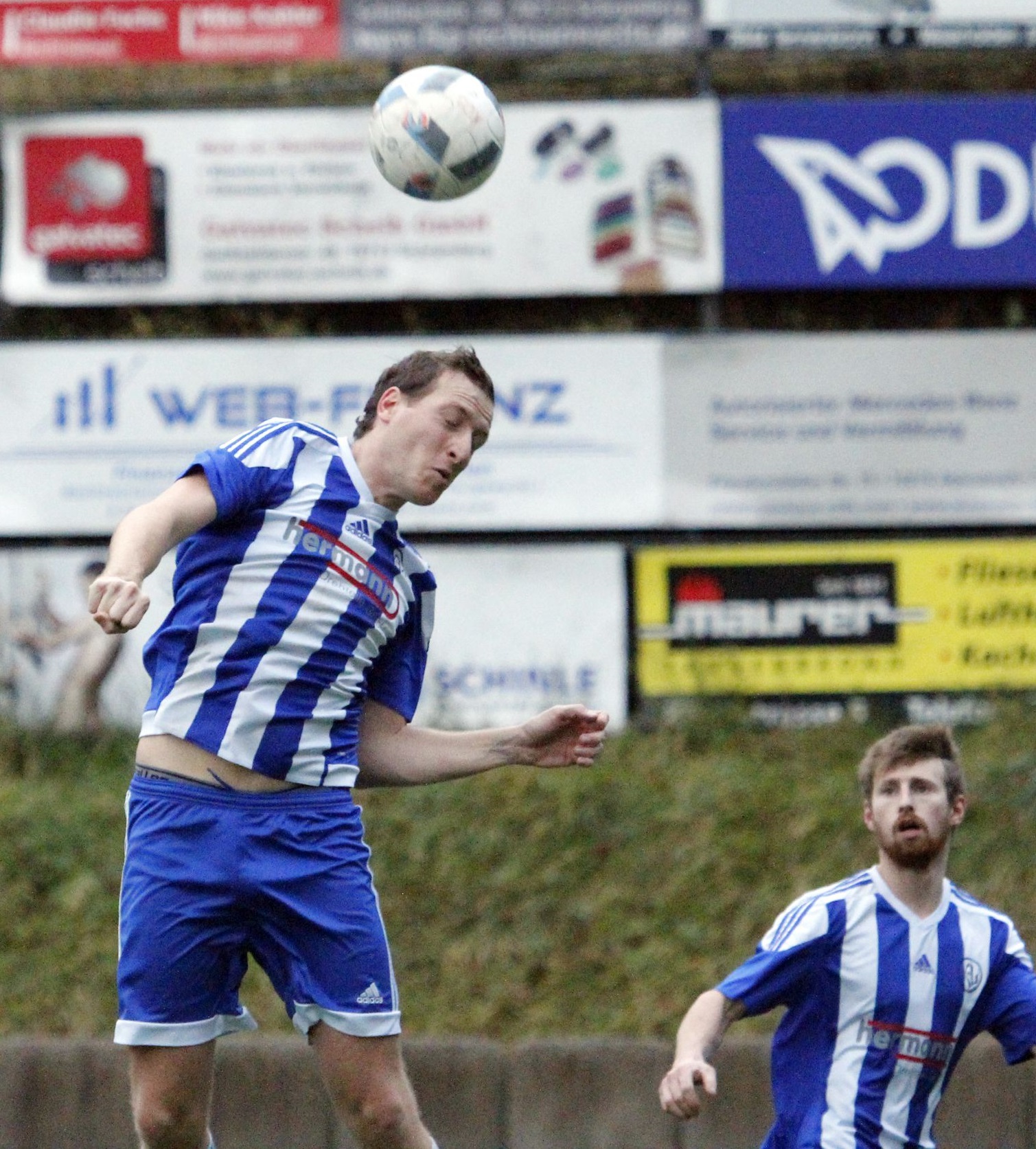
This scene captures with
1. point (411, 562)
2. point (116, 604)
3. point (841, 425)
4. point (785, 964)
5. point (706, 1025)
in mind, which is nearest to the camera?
point (116, 604)

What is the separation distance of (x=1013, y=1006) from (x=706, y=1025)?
2.61 feet

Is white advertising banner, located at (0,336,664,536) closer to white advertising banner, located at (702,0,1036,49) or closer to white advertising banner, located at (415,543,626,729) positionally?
white advertising banner, located at (415,543,626,729)

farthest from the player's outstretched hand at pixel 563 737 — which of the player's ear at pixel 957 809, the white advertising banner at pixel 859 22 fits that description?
the white advertising banner at pixel 859 22

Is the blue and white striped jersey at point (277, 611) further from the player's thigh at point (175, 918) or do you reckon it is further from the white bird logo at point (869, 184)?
the white bird logo at point (869, 184)

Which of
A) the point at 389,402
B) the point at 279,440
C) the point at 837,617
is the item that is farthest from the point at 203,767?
the point at 837,617

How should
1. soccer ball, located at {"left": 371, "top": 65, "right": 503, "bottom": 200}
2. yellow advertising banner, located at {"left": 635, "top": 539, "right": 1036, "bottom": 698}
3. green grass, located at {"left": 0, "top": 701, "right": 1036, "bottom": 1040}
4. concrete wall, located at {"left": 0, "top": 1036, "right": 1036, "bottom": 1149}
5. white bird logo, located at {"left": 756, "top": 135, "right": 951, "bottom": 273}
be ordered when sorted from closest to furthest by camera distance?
soccer ball, located at {"left": 371, "top": 65, "right": 503, "bottom": 200} < concrete wall, located at {"left": 0, "top": 1036, "right": 1036, "bottom": 1149} < green grass, located at {"left": 0, "top": 701, "right": 1036, "bottom": 1040} < yellow advertising banner, located at {"left": 635, "top": 539, "right": 1036, "bottom": 698} < white bird logo, located at {"left": 756, "top": 135, "right": 951, "bottom": 273}

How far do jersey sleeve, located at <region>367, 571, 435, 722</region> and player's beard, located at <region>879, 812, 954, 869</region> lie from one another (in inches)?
41.9

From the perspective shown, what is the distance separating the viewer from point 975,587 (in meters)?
9.09

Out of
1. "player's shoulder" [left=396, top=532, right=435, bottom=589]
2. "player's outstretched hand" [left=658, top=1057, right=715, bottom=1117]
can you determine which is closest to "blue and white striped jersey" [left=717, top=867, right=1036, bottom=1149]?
"player's outstretched hand" [left=658, top=1057, right=715, bottom=1117]

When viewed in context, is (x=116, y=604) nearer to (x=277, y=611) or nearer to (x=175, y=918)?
(x=277, y=611)

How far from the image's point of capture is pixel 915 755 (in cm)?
382

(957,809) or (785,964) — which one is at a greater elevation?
(957,809)

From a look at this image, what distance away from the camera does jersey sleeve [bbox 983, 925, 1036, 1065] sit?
151 inches

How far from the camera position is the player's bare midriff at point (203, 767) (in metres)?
3.67
